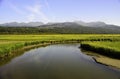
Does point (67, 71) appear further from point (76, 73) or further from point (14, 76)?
point (14, 76)

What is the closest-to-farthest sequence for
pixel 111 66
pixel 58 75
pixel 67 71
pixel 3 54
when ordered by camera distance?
1. pixel 58 75
2. pixel 67 71
3. pixel 111 66
4. pixel 3 54

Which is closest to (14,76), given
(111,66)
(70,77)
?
(70,77)

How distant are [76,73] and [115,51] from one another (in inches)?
404

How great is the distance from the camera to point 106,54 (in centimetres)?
3266

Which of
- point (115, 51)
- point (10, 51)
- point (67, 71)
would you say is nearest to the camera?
point (67, 71)

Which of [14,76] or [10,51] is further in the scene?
[10,51]

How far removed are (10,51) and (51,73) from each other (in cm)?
1670

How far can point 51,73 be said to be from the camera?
70.5 ft

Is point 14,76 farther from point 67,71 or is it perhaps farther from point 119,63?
point 119,63

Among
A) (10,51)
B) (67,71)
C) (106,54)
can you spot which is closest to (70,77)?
(67,71)

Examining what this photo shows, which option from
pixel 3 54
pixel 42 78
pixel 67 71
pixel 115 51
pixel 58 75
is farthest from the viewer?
pixel 3 54

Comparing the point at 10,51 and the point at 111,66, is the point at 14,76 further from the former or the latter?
the point at 10,51

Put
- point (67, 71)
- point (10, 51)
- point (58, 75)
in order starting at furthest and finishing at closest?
point (10, 51) < point (67, 71) < point (58, 75)

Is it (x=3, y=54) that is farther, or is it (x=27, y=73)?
(x=3, y=54)
